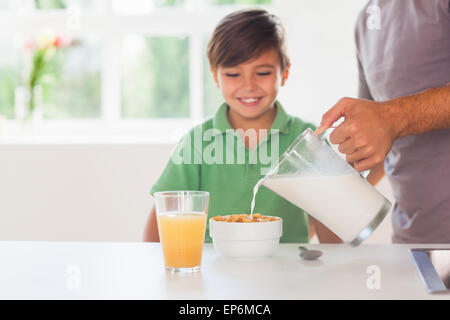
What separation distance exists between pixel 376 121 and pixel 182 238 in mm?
403

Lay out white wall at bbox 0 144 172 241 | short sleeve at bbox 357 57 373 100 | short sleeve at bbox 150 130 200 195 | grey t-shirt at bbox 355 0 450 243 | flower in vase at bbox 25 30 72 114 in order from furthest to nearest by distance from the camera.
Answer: flower in vase at bbox 25 30 72 114 < white wall at bbox 0 144 172 241 < short sleeve at bbox 357 57 373 100 < short sleeve at bbox 150 130 200 195 < grey t-shirt at bbox 355 0 450 243

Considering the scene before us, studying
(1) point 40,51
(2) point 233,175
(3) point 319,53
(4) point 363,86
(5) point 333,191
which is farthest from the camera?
(1) point 40,51

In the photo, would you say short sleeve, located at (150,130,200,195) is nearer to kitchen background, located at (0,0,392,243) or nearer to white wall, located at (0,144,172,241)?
white wall, located at (0,144,172,241)

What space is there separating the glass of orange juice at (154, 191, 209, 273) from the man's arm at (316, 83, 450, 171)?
0.78 feet

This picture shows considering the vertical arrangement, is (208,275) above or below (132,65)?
below

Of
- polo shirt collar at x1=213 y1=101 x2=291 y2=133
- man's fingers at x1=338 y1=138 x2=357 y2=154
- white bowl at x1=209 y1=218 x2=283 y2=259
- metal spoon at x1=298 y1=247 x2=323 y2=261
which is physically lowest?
metal spoon at x1=298 y1=247 x2=323 y2=261

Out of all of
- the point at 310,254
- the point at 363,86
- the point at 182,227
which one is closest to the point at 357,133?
the point at 310,254

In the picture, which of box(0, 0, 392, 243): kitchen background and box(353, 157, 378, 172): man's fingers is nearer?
box(353, 157, 378, 172): man's fingers

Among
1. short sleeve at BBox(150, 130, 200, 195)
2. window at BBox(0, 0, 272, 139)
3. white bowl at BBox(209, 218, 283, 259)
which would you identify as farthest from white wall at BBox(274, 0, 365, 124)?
white bowl at BBox(209, 218, 283, 259)

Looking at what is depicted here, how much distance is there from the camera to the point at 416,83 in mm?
1435

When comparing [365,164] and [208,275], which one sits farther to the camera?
[365,164]

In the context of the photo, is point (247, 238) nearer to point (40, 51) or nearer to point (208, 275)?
point (208, 275)

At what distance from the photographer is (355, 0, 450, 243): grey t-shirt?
4.57 ft
